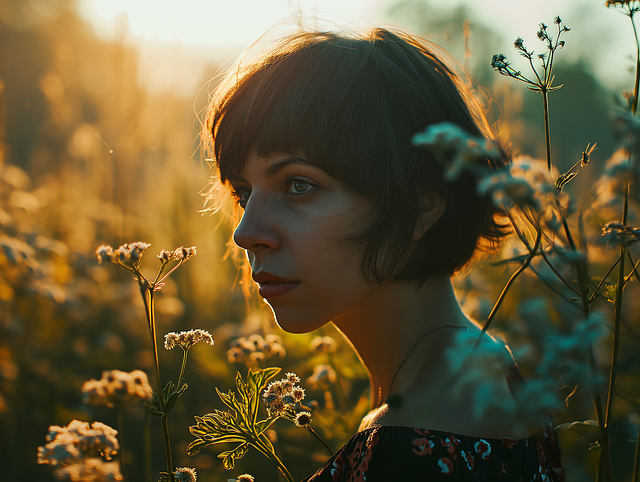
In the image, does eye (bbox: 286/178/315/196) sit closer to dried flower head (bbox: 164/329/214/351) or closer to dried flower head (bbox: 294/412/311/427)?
dried flower head (bbox: 164/329/214/351)

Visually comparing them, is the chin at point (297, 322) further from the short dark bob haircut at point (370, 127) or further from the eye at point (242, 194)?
the eye at point (242, 194)

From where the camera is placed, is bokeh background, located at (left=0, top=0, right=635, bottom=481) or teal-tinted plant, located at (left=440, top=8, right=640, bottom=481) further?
bokeh background, located at (left=0, top=0, right=635, bottom=481)

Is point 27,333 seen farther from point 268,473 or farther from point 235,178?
point 235,178

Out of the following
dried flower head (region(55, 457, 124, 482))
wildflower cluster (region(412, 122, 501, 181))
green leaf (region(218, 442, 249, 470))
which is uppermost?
wildflower cluster (region(412, 122, 501, 181))

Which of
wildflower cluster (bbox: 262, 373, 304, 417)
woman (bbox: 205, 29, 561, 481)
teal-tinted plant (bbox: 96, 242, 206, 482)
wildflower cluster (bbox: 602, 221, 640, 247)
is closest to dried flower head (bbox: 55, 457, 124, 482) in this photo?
teal-tinted plant (bbox: 96, 242, 206, 482)

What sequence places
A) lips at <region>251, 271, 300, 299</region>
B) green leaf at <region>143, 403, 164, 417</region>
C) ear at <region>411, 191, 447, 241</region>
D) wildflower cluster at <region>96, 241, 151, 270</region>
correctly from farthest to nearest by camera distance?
ear at <region>411, 191, 447, 241</region> → lips at <region>251, 271, 300, 299</region> → wildflower cluster at <region>96, 241, 151, 270</region> → green leaf at <region>143, 403, 164, 417</region>

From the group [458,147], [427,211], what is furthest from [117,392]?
[458,147]

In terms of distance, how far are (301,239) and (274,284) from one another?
0.15 meters

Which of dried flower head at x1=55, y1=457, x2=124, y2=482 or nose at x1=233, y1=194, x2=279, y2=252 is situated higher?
nose at x1=233, y1=194, x2=279, y2=252

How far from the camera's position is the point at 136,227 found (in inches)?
173

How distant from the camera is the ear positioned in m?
1.39

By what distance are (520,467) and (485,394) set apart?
947 millimetres

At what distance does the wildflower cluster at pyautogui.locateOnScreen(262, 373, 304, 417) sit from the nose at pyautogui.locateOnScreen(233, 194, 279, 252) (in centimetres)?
37

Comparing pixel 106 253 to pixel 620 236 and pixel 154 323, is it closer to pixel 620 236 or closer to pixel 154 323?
pixel 154 323
